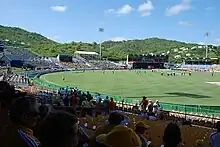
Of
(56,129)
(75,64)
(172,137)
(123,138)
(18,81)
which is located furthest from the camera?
(75,64)

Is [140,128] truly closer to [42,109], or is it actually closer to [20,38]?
[42,109]

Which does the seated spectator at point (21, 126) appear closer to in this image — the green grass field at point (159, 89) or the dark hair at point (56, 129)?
the dark hair at point (56, 129)

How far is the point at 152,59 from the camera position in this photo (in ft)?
433

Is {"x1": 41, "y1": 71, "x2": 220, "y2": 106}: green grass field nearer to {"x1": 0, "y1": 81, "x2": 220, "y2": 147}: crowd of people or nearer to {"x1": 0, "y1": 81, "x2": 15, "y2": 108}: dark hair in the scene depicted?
{"x1": 0, "y1": 81, "x2": 220, "y2": 147}: crowd of people

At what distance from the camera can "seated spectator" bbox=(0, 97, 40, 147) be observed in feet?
9.34

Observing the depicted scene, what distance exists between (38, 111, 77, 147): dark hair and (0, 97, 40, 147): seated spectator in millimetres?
496

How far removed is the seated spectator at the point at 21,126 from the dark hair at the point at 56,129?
0.50 m

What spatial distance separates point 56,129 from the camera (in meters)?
2.36

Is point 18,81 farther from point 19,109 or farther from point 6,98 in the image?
point 19,109

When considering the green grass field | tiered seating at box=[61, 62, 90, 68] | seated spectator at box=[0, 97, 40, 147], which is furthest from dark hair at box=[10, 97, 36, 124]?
tiered seating at box=[61, 62, 90, 68]

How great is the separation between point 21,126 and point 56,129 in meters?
0.71

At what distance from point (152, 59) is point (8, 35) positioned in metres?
84.7

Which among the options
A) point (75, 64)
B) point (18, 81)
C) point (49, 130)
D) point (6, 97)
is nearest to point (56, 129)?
point (49, 130)

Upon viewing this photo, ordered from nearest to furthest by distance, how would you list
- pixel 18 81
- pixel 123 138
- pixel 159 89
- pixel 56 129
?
pixel 56 129
pixel 123 138
pixel 18 81
pixel 159 89
